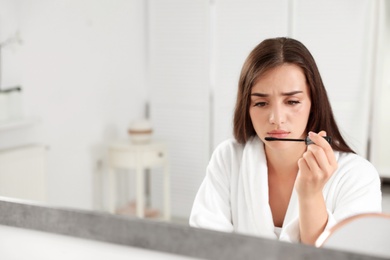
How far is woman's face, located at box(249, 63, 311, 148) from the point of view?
514mm

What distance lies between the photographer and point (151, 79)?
72cm

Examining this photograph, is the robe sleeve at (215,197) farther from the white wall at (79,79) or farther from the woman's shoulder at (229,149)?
the white wall at (79,79)

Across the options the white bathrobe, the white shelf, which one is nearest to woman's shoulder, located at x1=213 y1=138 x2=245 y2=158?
the white bathrobe

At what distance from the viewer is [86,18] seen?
729mm

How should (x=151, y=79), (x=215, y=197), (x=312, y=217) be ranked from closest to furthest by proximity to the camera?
(x=312, y=217), (x=215, y=197), (x=151, y=79)

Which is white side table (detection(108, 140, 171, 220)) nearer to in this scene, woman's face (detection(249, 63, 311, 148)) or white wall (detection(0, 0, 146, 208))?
white wall (detection(0, 0, 146, 208))

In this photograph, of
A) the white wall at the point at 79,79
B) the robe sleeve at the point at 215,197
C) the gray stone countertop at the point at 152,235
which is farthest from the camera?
the white wall at the point at 79,79

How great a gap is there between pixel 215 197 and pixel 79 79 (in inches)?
12.0

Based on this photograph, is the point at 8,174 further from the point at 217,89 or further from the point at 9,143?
the point at 217,89

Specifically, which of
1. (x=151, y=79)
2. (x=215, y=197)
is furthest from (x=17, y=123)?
(x=215, y=197)

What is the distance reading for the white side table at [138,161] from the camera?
2.39ft

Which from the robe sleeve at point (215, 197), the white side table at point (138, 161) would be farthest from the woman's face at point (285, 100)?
the white side table at point (138, 161)

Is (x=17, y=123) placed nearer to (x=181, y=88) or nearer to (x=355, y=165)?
(x=181, y=88)

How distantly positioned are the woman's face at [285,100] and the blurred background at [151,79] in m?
0.04
